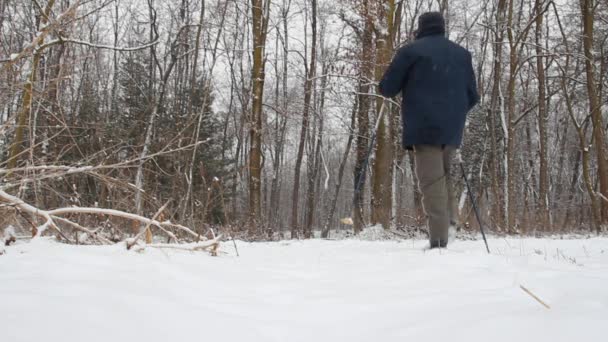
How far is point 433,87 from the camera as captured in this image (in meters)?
3.31

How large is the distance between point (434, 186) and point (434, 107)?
0.62 metres

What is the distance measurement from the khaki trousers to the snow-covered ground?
1.20 m

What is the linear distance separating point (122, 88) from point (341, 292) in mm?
22107

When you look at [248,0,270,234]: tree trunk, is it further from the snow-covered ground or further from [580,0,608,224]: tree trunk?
[580,0,608,224]: tree trunk

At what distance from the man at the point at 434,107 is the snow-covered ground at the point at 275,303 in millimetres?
1305

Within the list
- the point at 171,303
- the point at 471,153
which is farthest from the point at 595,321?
the point at 471,153

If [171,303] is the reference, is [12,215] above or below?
above

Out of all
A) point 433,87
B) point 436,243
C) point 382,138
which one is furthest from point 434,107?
point 382,138

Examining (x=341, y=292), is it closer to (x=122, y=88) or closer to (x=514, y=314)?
(x=514, y=314)

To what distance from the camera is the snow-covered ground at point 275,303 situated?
934 millimetres

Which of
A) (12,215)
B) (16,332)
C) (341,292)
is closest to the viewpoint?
(16,332)

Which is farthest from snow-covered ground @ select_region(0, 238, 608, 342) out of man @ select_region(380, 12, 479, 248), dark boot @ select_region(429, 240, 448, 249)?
man @ select_region(380, 12, 479, 248)

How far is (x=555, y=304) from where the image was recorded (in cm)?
117

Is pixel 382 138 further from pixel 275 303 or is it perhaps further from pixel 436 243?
pixel 275 303
